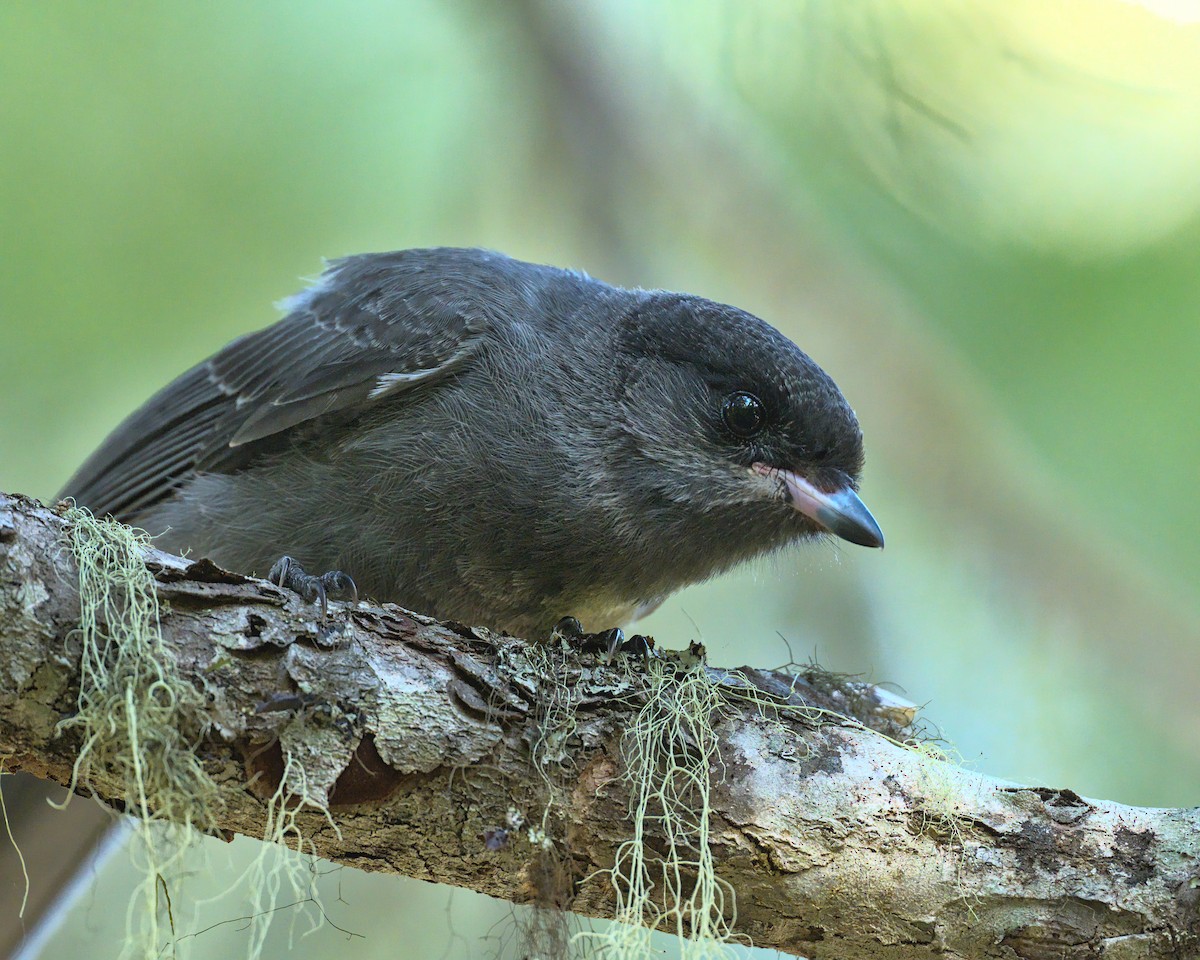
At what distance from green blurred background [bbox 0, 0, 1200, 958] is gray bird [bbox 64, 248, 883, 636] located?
1.02 meters

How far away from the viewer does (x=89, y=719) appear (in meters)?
2.03

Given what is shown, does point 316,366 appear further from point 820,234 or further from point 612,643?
point 820,234

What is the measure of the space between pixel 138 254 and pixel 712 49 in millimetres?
2743

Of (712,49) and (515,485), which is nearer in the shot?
(515,485)

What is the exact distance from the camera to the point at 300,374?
3760 millimetres

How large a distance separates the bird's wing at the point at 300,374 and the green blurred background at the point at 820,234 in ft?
2.74

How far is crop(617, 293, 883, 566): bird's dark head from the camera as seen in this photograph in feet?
11.1

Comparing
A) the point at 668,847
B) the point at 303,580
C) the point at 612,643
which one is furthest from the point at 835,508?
the point at 303,580

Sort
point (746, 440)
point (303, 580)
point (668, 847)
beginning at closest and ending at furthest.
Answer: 1. point (668, 847)
2. point (303, 580)
3. point (746, 440)

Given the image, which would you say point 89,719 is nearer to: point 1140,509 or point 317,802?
point 317,802

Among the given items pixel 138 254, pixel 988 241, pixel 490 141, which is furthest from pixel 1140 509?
pixel 138 254

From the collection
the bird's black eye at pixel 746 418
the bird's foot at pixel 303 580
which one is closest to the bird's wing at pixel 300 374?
the bird's foot at pixel 303 580

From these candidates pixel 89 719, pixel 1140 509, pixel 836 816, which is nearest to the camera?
pixel 89 719

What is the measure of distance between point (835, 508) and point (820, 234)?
2.08 metres
